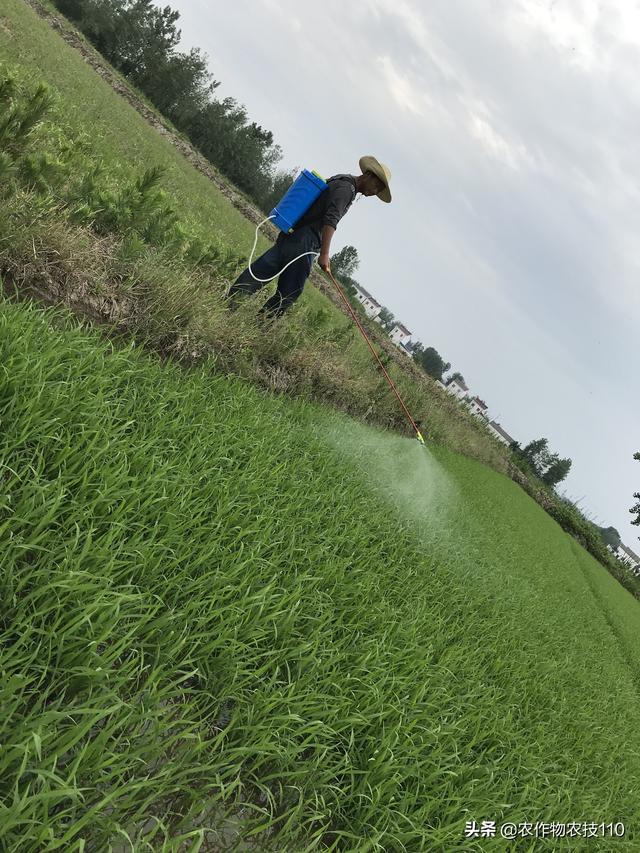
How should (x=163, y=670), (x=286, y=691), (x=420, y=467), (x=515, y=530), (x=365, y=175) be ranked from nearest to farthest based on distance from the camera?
(x=163, y=670) < (x=286, y=691) < (x=365, y=175) < (x=420, y=467) < (x=515, y=530)

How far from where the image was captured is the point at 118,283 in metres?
3.75

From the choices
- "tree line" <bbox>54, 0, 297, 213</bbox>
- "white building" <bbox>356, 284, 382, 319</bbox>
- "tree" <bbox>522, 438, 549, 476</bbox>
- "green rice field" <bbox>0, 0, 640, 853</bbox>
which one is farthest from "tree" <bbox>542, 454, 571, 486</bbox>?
"green rice field" <bbox>0, 0, 640, 853</bbox>

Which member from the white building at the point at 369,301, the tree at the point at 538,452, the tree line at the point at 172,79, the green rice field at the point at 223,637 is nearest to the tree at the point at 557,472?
the tree at the point at 538,452

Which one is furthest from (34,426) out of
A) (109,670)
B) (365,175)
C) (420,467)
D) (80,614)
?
(420,467)

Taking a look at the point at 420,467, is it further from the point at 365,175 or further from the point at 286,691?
the point at 286,691

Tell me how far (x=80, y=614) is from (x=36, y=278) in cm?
256

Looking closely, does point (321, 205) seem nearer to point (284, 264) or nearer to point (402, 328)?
point (284, 264)

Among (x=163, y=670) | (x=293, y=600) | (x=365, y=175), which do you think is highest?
(x=365, y=175)

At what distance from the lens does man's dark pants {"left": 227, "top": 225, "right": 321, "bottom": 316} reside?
17.2ft

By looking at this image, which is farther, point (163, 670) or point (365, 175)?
point (365, 175)

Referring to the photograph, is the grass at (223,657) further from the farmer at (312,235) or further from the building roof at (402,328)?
the building roof at (402,328)

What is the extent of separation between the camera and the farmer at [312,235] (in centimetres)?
500

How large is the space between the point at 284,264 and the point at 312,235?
0.42 meters

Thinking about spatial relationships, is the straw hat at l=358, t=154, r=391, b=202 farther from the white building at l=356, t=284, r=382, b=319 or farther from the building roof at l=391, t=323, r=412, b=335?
the building roof at l=391, t=323, r=412, b=335
